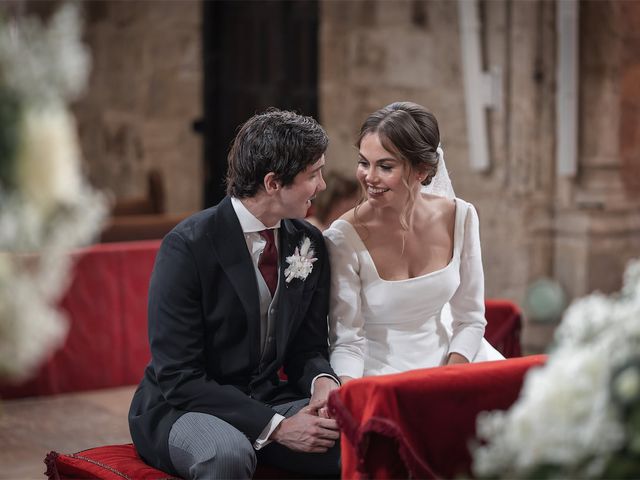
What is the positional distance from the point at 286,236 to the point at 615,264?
4062mm

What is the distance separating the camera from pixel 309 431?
3105 millimetres

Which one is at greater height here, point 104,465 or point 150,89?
point 150,89

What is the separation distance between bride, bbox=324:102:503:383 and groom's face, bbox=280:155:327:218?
24 centimetres

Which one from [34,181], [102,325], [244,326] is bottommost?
[102,325]

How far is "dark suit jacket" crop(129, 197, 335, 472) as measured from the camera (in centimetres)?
312

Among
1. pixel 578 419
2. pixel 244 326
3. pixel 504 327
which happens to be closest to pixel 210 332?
pixel 244 326

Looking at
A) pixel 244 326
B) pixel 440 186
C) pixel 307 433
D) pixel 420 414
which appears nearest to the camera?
pixel 420 414

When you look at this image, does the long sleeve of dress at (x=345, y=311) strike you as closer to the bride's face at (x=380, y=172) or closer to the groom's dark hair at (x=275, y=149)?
the bride's face at (x=380, y=172)

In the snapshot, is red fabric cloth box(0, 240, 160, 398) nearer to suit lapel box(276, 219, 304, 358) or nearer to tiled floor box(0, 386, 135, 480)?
tiled floor box(0, 386, 135, 480)

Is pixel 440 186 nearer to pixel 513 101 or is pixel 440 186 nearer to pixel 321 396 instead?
pixel 321 396

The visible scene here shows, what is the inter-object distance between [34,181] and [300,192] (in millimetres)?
1624

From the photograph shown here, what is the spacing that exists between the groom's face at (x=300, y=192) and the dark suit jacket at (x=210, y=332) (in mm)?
137

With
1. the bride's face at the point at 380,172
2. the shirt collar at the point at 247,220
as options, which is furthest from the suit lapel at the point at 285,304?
the bride's face at the point at 380,172

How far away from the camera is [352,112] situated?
7898 mm
